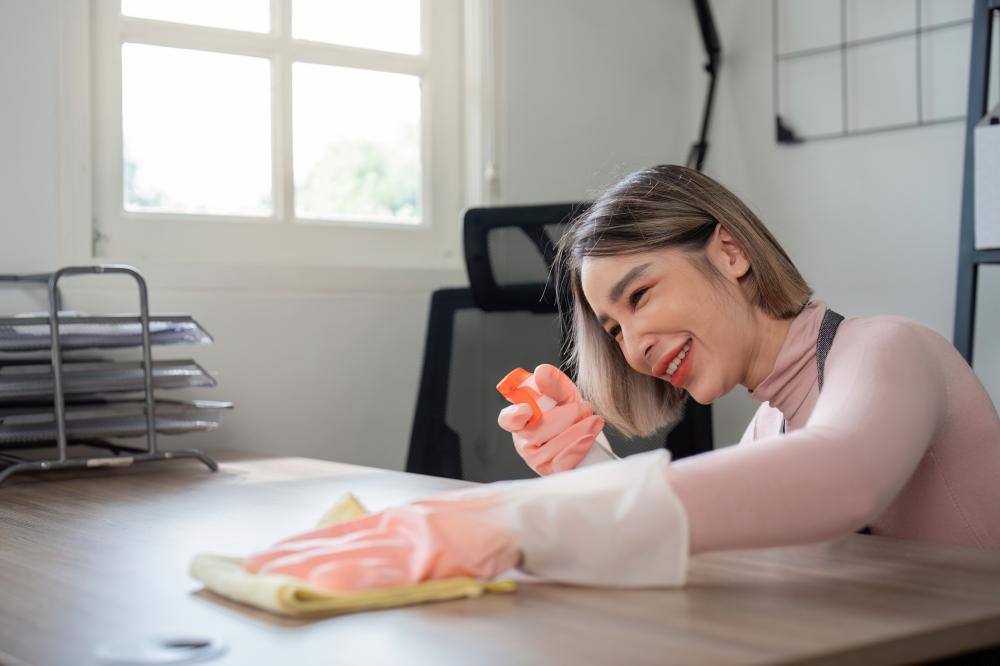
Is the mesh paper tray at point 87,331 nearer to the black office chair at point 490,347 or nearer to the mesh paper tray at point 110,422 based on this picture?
the mesh paper tray at point 110,422

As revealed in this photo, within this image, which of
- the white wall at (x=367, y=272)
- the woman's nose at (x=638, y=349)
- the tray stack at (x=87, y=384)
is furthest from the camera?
the white wall at (x=367, y=272)

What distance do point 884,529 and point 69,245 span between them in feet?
4.44

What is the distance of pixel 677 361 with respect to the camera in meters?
1.13

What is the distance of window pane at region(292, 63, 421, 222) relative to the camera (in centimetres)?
218

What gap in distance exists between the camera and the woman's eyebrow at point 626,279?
1096 millimetres

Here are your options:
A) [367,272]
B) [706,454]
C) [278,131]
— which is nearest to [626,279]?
[706,454]

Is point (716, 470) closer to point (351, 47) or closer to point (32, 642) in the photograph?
point (32, 642)

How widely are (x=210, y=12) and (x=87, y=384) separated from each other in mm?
863

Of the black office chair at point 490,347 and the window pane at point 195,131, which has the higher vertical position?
the window pane at point 195,131

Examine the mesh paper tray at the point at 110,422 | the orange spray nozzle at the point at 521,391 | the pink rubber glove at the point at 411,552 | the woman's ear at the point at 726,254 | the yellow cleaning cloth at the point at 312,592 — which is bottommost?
the mesh paper tray at the point at 110,422

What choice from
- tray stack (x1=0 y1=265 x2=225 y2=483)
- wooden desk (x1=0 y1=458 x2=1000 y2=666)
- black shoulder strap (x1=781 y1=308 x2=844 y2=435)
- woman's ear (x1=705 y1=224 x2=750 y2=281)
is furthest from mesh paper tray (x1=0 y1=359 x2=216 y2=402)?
black shoulder strap (x1=781 y1=308 x2=844 y2=435)

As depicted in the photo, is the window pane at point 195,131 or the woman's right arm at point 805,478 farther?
the window pane at point 195,131

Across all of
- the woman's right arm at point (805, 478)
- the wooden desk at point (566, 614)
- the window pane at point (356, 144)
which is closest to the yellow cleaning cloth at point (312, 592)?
the wooden desk at point (566, 614)

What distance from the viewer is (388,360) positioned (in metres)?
2.16
